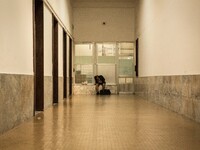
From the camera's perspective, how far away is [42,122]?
5566mm

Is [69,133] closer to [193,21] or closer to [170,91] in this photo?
[193,21]

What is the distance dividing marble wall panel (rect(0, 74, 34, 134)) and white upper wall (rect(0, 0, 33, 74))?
0.45 ft

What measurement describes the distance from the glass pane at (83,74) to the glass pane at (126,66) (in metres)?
1.55

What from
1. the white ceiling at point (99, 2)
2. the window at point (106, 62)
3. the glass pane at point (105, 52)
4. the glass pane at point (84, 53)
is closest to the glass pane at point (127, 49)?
the window at point (106, 62)

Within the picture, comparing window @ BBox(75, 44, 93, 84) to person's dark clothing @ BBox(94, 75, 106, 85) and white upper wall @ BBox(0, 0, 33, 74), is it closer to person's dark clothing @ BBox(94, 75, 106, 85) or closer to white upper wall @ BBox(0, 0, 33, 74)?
person's dark clothing @ BBox(94, 75, 106, 85)

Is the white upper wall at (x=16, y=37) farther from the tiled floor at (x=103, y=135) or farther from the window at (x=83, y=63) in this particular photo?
the window at (x=83, y=63)

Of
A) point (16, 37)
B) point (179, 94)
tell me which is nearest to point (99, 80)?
point (179, 94)

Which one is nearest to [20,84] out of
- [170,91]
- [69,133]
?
[69,133]

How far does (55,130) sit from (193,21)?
301 cm

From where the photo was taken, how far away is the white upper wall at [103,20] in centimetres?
1684

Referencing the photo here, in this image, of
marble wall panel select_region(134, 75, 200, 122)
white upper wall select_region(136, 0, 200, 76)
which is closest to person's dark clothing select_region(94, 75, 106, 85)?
white upper wall select_region(136, 0, 200, 76)

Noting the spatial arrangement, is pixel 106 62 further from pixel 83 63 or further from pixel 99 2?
pixel 99 2

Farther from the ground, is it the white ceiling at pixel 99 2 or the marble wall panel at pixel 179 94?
the white ceiling at pixel 99 2

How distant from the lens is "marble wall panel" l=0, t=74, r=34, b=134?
452 centimetres
